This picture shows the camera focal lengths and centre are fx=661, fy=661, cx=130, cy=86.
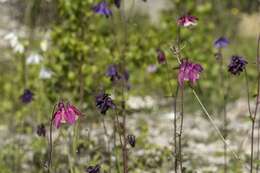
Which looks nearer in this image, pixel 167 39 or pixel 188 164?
pixel 188 164

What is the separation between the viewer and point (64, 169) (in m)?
5.07

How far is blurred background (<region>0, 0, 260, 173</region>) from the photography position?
521 cm

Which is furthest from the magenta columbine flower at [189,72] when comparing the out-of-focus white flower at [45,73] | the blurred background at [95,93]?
the out-of-focus white flower at [45,73]

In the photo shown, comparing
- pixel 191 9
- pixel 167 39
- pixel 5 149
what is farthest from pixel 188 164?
pixel 191 9

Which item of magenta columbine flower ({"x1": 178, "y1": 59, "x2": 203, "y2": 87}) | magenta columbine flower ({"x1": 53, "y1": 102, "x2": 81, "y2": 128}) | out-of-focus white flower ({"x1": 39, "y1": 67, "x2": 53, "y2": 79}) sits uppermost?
out-of-focus white flower ({"x1": 39, "y1": 67, "x2": 53, "y2": 79})

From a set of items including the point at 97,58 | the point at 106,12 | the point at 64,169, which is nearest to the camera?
the point at 106,12

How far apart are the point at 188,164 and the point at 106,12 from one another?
5.04 feet

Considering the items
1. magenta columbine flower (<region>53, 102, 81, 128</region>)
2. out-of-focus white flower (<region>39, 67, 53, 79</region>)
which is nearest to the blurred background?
out-of-focus white flower (<region>39, 67, 53, 79</region>)

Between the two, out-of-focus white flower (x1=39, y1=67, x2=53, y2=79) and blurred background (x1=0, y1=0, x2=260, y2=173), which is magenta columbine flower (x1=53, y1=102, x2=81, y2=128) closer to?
blurred background (x1=0, y1=0, x2=260, y2=173)

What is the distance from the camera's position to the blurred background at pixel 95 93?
17.1 feet

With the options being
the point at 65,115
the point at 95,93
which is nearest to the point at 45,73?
the point at 95,93

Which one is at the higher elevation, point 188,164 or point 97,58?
point 97,58

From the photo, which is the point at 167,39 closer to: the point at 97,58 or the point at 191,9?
the point at 191,9

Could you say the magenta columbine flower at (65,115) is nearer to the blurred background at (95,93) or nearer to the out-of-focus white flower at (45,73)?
the blurred background at (95,93)
